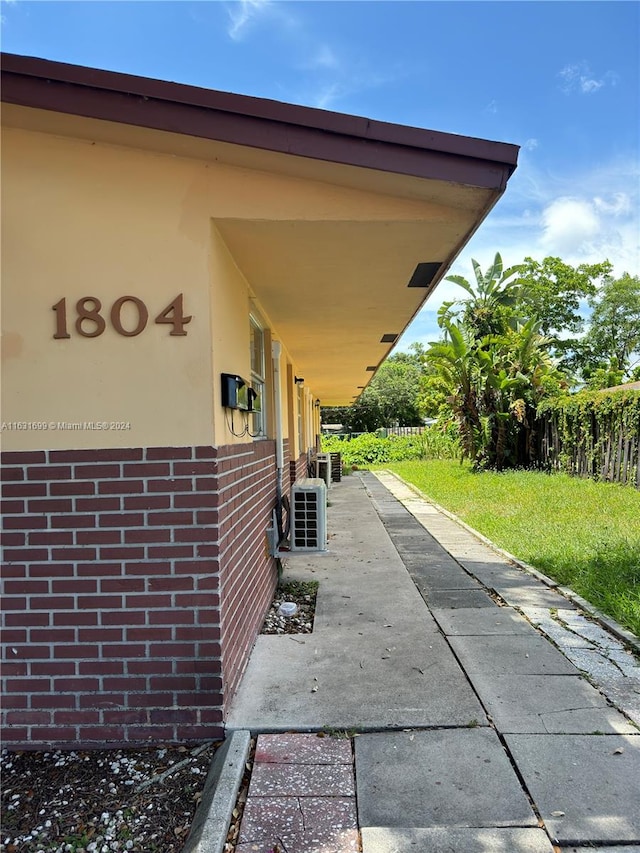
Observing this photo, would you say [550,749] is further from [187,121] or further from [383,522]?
[383,522]

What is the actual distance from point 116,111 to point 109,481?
192 centimetres

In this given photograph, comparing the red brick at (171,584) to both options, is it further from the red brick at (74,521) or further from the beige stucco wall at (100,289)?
the beige stucco wall at (100,289)

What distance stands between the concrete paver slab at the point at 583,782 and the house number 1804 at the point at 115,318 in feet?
9.29

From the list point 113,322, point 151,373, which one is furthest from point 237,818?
point 113,322

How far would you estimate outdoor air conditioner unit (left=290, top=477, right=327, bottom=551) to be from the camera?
18.3 ft

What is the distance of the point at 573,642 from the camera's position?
4277 mm

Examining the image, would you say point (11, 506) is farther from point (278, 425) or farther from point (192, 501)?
point (278, 425)

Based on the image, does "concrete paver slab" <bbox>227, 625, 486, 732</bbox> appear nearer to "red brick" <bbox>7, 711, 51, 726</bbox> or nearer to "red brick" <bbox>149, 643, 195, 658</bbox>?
"red brick" <bbox>149, 643, 195, 658</bbox>

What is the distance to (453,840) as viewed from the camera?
2.23 metres

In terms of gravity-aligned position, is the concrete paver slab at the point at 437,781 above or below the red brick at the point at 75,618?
below

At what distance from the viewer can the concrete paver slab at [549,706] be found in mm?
3037

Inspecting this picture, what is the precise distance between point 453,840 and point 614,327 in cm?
4171

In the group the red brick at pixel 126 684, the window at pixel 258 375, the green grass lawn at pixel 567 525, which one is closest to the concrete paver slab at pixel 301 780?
the red brick at pixel 126 684

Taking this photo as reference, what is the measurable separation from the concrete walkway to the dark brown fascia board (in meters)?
2.89
